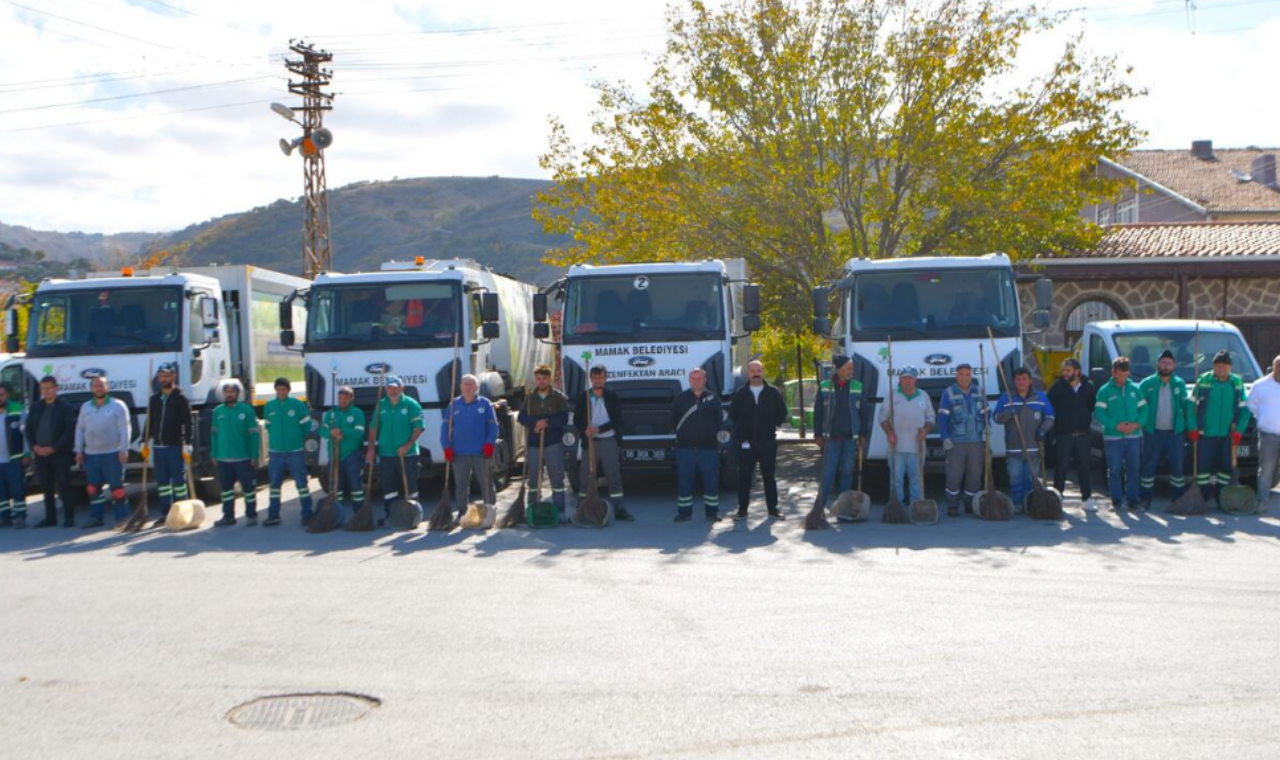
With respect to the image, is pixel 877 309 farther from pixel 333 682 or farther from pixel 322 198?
pixel 322 198

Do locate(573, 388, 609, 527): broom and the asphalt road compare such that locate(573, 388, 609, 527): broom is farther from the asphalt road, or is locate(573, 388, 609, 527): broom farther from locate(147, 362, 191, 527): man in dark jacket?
locate(147, 362, 191, 527): man in dark jacket

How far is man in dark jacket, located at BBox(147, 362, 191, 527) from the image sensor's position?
14.0m

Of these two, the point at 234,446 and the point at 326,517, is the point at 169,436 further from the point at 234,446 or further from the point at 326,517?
the point at 326,517

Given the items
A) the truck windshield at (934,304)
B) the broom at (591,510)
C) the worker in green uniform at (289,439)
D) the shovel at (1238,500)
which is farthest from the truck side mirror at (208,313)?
the shovel at (1238,500)

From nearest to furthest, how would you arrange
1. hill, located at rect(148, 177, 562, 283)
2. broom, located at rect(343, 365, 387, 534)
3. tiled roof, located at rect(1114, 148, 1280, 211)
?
broom, located at rect(343, 365, 387, 534), tiled roof, located at rect(1114, 148, 1280, 211), hill, located at rect(148, 177, 562, 283)

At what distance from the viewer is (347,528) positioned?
43.1 ft

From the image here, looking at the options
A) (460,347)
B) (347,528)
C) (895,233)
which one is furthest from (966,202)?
(347,528)

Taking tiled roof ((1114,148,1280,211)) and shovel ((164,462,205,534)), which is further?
tiled roof ((1114,148,1280,211))

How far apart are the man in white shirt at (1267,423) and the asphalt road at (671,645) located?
1713 millimetres

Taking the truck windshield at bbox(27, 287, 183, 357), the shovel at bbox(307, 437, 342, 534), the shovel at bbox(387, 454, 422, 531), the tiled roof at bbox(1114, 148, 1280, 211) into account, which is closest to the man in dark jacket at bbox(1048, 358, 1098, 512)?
the shovel at bbox(387, 454, 422, 531)

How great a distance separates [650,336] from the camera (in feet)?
48.4

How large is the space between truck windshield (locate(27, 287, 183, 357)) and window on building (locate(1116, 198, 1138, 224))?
34193 mm

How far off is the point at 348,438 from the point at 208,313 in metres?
3.41

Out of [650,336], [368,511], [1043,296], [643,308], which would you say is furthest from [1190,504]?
[368,511]
